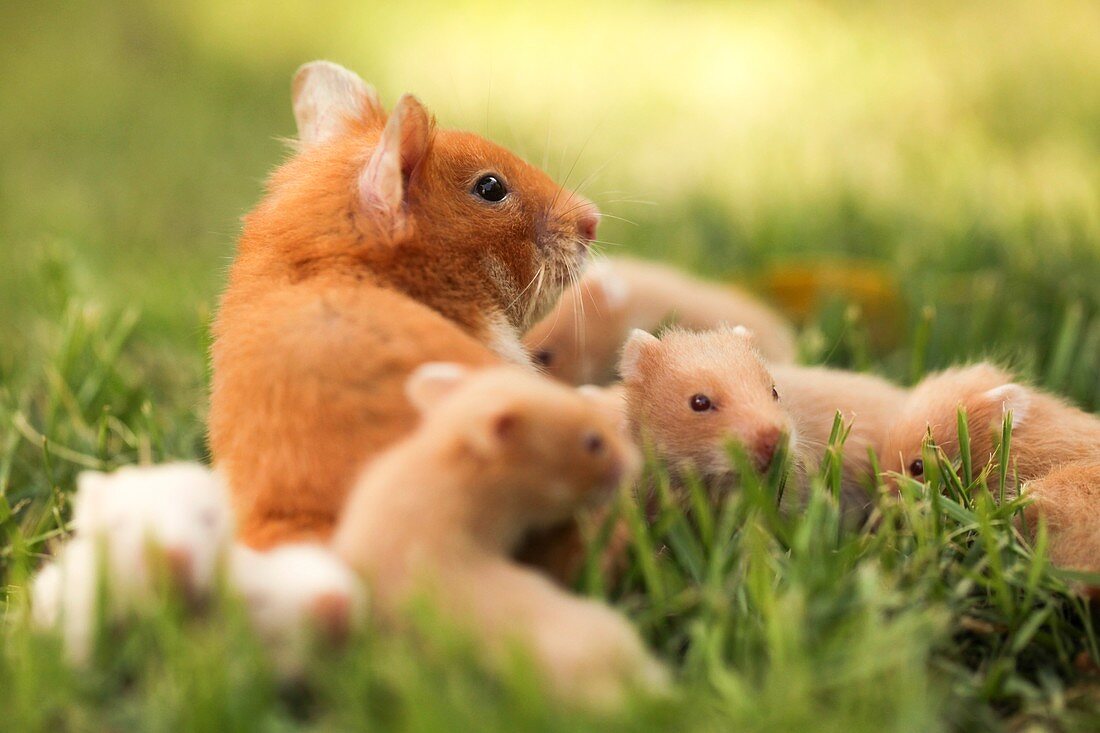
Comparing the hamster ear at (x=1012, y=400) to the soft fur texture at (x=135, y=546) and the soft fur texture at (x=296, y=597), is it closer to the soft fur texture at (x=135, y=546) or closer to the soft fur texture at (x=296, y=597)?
the soft fur texture at (x=296, y=597)

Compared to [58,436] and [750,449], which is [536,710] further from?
[58,436]

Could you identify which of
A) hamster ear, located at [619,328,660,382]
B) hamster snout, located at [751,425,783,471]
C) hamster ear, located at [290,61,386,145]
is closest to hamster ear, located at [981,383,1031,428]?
hamster snout, located at [751,425,783,471]

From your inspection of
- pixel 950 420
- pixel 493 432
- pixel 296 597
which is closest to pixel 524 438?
pixel 493 432

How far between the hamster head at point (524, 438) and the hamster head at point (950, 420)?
4.07 feet

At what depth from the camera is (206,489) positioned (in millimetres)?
1944

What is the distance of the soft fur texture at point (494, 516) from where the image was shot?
1791 millimetres

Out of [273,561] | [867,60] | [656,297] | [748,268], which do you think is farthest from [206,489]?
[867,60]

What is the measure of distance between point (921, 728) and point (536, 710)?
616 millimetres

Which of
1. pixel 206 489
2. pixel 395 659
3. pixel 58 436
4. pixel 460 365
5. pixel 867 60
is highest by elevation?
pixel 867 60

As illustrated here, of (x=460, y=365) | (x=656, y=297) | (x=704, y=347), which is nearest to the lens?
(x=460, y=365)

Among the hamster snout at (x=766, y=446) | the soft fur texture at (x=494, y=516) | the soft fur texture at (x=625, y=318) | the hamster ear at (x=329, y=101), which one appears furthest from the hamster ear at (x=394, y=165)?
the soft fur texture at (x=625, y=318)

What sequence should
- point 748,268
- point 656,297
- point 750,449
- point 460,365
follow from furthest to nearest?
point 748,268 < point 656,297 < point 750,449 < point 460,365

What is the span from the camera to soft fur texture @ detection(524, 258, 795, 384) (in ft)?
14.5

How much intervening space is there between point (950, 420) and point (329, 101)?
6.12ft
